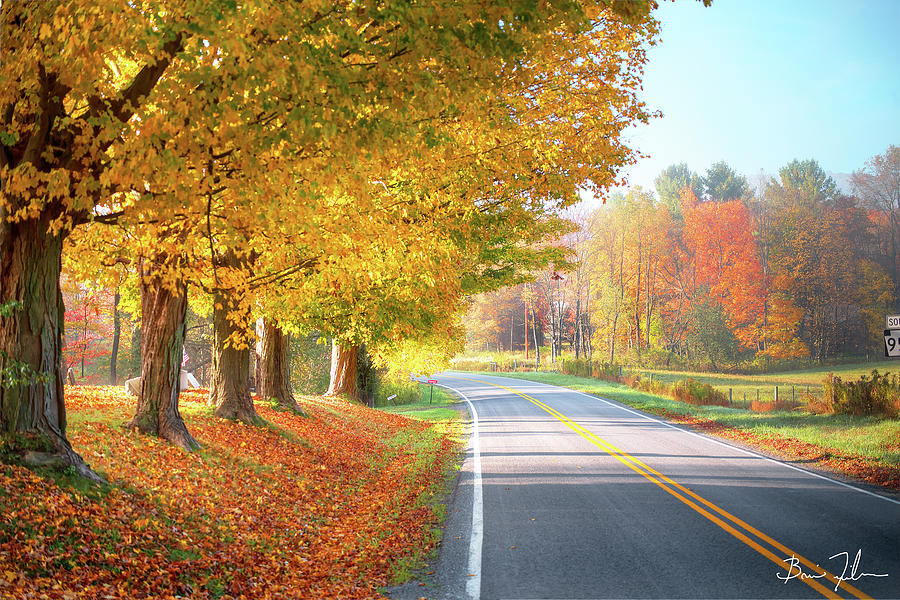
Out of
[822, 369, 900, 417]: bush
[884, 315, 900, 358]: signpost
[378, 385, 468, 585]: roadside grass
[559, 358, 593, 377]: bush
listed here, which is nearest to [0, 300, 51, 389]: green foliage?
[378, 385, 468, 585]: roadside grass

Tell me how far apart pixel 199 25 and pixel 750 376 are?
172 ft

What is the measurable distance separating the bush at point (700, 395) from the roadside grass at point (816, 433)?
1339 mm

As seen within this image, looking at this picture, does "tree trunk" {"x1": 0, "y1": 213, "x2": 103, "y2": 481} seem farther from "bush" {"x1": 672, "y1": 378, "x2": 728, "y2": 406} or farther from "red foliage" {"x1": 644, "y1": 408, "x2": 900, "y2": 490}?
"bush" {"x1": 672, "y1": 378, "x2": 728, "y2": 406}

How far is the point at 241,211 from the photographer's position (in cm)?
674

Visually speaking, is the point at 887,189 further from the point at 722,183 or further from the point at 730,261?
the point at 722,183


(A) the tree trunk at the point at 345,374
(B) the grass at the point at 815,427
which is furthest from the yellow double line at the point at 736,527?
(A) the tree trunk at the point at 345,374

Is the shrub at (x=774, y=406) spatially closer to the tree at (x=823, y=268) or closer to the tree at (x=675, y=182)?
the tree at (x=823, y=268)

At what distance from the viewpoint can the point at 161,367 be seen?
11750mm

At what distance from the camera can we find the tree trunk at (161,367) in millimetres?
11555

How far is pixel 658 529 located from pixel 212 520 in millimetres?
5710

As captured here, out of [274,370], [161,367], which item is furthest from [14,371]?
[274,370]

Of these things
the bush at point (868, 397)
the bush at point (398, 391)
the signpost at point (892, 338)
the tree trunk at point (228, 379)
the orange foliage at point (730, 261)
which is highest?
the orange foliage at point (730, 261)

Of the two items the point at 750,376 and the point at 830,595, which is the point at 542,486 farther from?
the point at 750,376

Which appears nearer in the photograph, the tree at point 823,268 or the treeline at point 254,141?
the treeline at point 254,141
